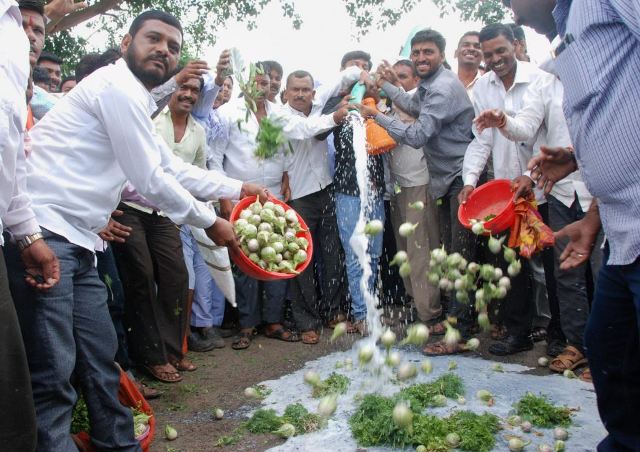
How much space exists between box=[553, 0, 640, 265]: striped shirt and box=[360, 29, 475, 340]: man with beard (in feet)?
9.53

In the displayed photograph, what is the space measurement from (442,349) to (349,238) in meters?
1.42

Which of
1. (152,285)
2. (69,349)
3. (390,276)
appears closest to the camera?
(69,349)

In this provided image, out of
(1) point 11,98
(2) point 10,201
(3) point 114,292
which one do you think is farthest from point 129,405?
(1) point 11,98

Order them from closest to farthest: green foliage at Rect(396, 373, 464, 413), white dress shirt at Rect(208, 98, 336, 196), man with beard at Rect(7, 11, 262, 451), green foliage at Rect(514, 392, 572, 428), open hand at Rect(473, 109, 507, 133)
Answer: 1. man with beard at Rect(7, 11, 262, 451)
2. green foliage at Rect(514, 392, 572, 428)
3. green foliage at Rect(396, 373, 464, 413)
4. open hand at Rect(473, 109, 507, 133)
5. white dress shirt at Rect(208, 98, 336, 196)

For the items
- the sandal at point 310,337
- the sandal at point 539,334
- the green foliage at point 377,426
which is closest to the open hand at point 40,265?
the green foliage at point 377,426

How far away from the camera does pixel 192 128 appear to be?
16.7 ft

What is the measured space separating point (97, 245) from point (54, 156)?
501 mm

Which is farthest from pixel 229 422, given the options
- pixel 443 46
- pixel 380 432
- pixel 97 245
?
pixel 443 46

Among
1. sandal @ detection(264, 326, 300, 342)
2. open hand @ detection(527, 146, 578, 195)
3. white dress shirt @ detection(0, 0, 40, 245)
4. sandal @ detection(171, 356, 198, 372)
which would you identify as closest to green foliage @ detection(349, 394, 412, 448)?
open hand @ detection(527, 146, 578, 195)

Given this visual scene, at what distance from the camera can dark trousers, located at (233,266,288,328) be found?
5520 mm

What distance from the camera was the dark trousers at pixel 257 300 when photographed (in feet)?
18.1

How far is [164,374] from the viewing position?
4406 millimetres

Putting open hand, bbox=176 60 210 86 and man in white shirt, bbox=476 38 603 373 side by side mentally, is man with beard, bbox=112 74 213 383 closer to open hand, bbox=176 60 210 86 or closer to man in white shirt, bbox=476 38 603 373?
open hand, bbox=176 60 210 86

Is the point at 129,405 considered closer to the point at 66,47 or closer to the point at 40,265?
the point at 40,265
